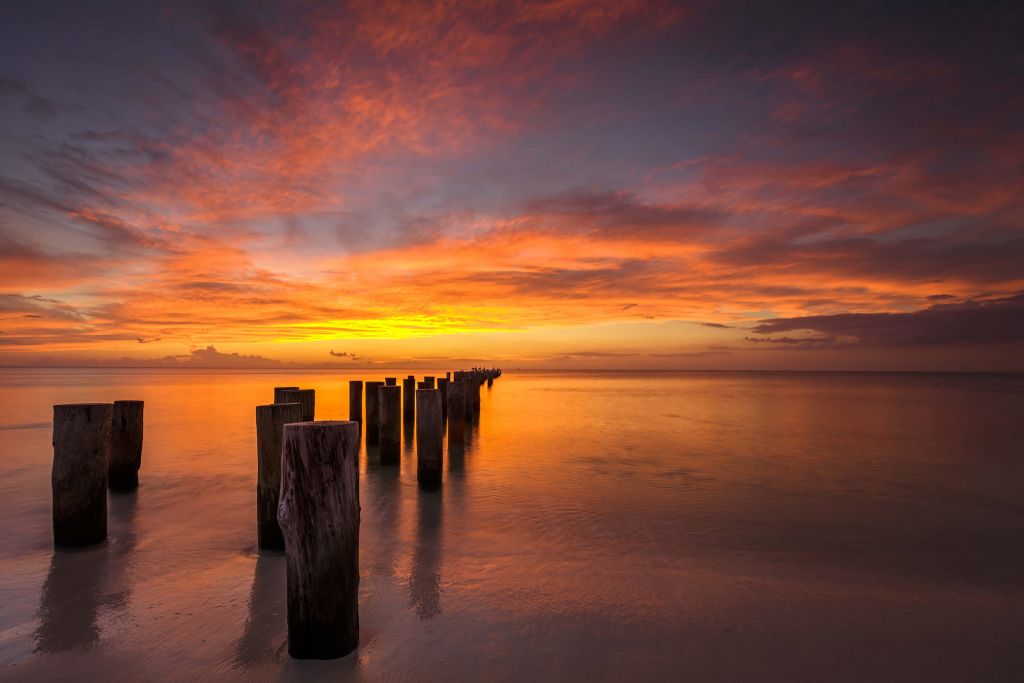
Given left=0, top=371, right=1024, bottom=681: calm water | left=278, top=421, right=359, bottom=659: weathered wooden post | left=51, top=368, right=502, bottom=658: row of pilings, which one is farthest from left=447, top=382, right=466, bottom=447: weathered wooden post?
left=278, top=421, right=359, bottom=659: weathered wooden post

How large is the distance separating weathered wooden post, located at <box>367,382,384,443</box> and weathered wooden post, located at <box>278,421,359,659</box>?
8500 millimetres

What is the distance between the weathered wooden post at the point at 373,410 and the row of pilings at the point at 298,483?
155cm

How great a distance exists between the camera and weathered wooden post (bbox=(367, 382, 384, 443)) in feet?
38.8

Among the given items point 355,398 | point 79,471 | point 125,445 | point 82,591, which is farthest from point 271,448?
point 355,398

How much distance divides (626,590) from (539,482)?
489 centimetres

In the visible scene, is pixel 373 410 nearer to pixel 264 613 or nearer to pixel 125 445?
pixel 125 445

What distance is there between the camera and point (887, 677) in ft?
11.2

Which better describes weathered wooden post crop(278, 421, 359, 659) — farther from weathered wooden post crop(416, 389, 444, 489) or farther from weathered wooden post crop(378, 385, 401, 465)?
weathered wooden post crop(378, 385, 401, 465)

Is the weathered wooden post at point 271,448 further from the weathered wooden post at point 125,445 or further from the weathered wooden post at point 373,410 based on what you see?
the weathered wooden post at point 373,410

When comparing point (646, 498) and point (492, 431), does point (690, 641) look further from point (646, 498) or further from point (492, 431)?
point (492, 431)

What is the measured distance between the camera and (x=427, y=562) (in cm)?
538

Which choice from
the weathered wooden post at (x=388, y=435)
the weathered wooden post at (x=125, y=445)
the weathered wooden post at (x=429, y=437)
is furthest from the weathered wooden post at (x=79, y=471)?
the weathered wooden post at (x=388, y=435)

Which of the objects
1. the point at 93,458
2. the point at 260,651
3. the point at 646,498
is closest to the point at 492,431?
the point at 646,498

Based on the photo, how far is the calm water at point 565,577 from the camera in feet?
11.5
